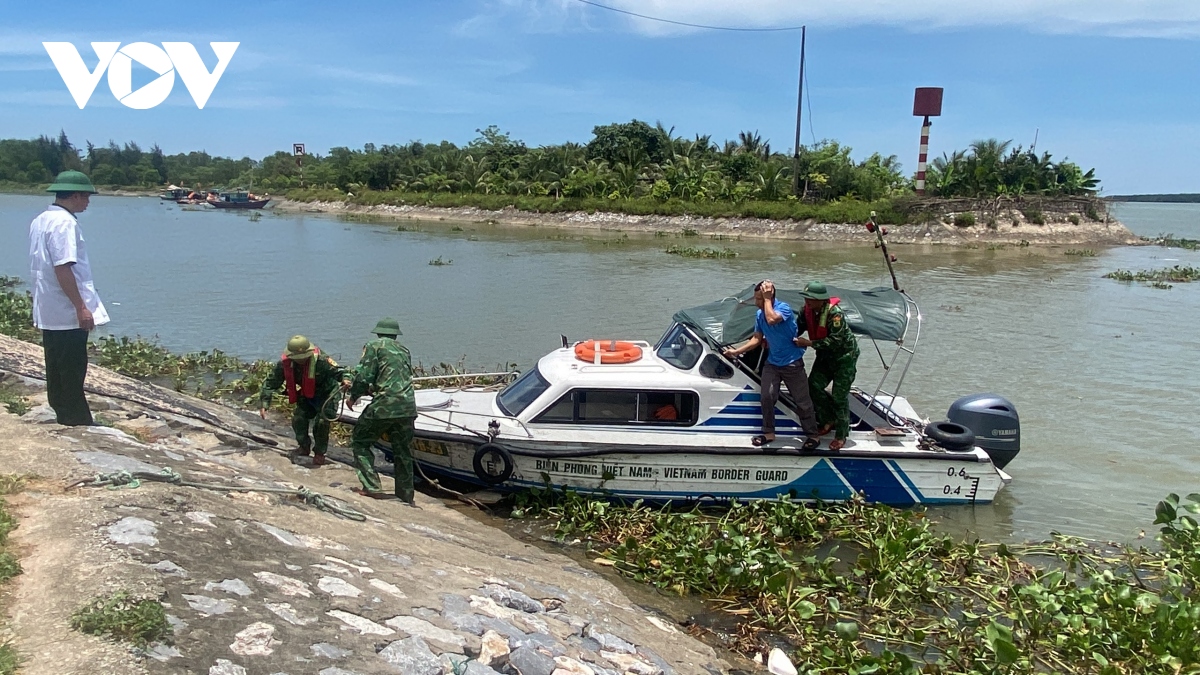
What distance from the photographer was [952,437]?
8.75 metres

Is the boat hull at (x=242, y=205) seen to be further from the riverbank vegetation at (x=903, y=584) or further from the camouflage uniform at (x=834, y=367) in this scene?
the camouflage uniform at (x=834, y=367)

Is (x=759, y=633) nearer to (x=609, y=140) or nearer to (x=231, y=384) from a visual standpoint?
(x=231, y=384)

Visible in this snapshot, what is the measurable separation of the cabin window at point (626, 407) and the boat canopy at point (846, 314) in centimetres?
80

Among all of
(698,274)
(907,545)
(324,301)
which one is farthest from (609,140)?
(907,545)

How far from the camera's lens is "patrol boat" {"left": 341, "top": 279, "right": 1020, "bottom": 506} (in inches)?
331

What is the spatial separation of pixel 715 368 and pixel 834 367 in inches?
47.9

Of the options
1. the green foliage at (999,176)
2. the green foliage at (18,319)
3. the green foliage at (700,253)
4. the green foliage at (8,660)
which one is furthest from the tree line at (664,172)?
the green foliage at (8,660)

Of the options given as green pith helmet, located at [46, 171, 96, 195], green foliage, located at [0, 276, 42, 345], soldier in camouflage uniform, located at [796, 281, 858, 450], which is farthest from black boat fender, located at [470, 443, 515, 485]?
green foliage, located at [0, 276, 42, 345]

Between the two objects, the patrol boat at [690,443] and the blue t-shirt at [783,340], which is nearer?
the blue t-shirt at [783,340]

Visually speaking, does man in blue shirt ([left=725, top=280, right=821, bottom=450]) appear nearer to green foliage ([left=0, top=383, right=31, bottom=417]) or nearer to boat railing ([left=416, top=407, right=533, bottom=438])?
boat railing ([left=416, top=407, right=533, bottom=438])

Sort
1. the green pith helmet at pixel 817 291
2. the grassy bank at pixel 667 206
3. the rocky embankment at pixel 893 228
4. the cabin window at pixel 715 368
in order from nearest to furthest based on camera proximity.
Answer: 1. the green pith helmet at pixel 817 291
2. the cabin window at pixel 715 368
3. the rocky embankment at pixel 893 228
4. the grassy bank at pixel 667 206

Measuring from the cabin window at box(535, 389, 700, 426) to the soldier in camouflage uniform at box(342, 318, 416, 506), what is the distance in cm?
156

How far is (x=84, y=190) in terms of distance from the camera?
6316mm

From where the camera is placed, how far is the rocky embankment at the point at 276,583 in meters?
3.74
